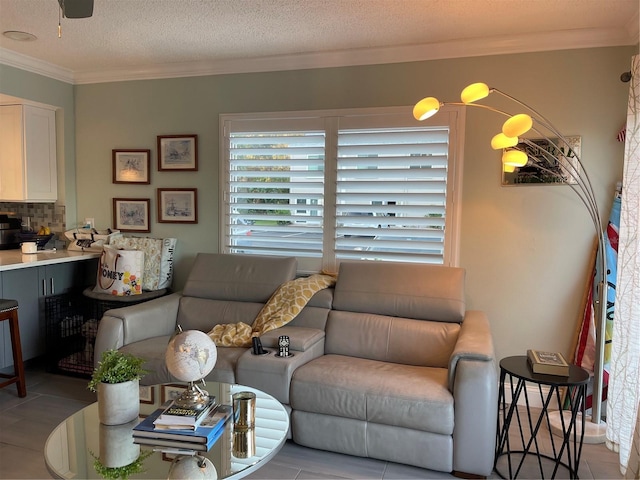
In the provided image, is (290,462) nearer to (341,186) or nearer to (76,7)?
(341,186)

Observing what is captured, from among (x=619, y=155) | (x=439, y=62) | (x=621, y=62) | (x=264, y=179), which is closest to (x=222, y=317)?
(x=264, y=179)

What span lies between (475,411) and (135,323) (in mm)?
2212

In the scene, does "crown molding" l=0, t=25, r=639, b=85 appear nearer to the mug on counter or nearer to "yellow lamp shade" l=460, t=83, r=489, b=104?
"yellow lamp shade" l=460, t=83, r=489, b=104

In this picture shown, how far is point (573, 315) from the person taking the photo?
3.18 meters

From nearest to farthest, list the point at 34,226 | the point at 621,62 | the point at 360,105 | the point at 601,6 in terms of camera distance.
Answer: the point at 601,6
the point at 621,62
the point at 360,105
the point at 34,226

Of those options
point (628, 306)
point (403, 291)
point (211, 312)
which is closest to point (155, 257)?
point (211, 312)

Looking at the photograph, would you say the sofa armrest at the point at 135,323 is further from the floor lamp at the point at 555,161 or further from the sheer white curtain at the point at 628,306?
the sheer white curtain at the point at 628,306

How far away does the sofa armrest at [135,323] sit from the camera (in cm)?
304

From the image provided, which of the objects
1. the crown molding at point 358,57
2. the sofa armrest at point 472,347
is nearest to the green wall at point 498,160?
the crown molding at point 358,57

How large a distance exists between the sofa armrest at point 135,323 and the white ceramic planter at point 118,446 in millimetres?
1192

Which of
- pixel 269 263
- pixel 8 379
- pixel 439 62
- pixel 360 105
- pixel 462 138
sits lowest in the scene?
pixel 8 379

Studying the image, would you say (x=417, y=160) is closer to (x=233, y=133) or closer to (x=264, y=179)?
(x=264, y=179)

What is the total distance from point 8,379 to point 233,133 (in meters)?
2.48

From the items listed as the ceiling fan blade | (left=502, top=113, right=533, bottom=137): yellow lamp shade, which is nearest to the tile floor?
(left=502, top=113, right=533, bottom=137): yellow lamp shade
